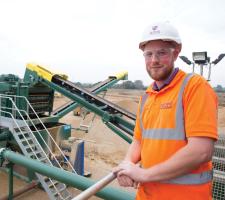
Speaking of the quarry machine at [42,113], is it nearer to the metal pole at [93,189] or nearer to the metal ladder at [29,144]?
the metal ladder at [29,144]

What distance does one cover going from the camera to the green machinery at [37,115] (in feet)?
21.6

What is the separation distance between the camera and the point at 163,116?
144 centimetres

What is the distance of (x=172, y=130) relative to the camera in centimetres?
139

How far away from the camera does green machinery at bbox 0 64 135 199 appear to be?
21.6 ft

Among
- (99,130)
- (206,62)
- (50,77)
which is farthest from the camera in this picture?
(99,130)

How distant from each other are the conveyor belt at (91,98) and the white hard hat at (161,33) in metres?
4.63

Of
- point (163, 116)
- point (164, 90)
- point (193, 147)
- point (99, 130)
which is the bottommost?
point (99, 130)

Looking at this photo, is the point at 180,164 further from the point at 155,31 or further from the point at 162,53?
the point at 155,31

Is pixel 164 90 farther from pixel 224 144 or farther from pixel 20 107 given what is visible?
pixel 20 107

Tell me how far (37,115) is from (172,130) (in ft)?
23.8

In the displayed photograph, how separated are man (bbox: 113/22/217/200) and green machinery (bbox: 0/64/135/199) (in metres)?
4.56

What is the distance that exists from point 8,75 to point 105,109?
11.2ft

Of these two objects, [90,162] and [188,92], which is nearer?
[188,92]

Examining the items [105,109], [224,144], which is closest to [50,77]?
[105,109]
